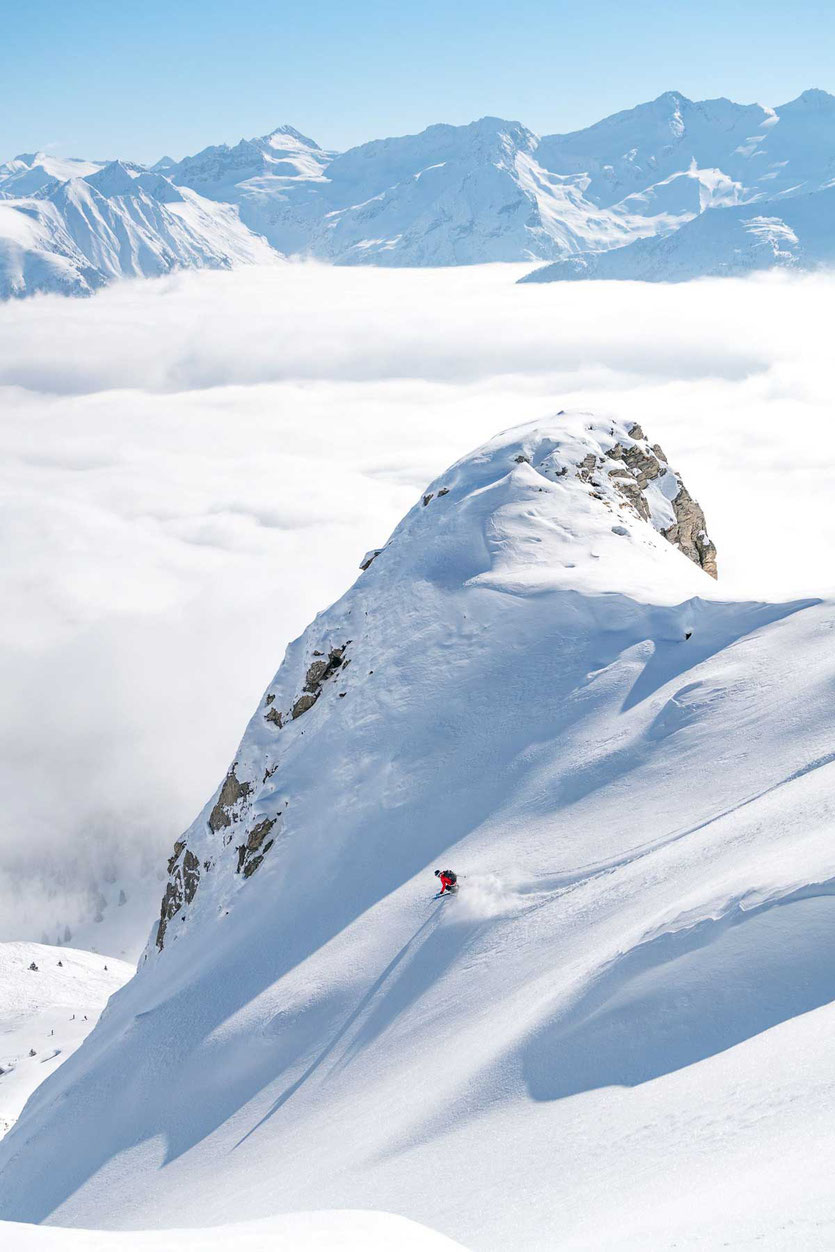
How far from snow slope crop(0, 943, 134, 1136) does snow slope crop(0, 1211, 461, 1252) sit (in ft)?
206

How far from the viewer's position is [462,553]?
4281 centimetres

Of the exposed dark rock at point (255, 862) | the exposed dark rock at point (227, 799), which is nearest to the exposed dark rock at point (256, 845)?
the exposed dark rock at point (255, 862)

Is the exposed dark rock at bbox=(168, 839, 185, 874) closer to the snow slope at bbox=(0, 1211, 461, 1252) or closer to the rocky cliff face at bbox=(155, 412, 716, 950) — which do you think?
the rocky cliff face at bbox=(155, 412, 716, 950)

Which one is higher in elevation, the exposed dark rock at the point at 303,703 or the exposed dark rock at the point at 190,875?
the exposed dark rock at the point at 303,703

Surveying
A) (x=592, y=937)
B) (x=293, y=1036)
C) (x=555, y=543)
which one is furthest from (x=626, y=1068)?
(x=555, y=543)

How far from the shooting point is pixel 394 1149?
699 inches

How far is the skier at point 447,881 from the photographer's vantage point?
2695 centimetres

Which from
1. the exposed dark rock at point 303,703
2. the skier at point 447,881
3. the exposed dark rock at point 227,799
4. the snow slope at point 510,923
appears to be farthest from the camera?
the exposed dark rock at point 303,703

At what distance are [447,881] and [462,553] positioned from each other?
19.0 metres

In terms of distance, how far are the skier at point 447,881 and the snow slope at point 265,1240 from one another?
16.8 m

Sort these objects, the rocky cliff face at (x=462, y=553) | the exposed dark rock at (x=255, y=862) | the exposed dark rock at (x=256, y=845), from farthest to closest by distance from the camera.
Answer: the rocky cliff face at (x=462, y=553) → the exposed dark rock at (x=256, y=845) → the exposed dark rock at (x=255, y=862)

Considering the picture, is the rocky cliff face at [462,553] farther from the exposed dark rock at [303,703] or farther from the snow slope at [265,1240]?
the snow slope at [265,1240]

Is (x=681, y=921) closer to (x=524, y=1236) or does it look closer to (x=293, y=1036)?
(x=524, y=1236)

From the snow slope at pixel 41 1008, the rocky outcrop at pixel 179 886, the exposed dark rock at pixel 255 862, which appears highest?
the exposed dark rock at pixel 255 862
